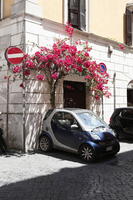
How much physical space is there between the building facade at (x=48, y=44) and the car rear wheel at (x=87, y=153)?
7.82 feet

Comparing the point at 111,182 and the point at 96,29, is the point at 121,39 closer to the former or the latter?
the point at 96,29

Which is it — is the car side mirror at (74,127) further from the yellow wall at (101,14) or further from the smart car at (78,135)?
the yellow wall at (101,14)

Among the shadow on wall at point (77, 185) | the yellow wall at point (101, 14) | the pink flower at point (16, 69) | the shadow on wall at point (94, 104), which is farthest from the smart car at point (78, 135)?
the yellow wall at point (101, 14)

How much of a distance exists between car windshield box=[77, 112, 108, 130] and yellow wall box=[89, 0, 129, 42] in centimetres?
566

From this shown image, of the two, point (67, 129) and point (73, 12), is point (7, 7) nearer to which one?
point (73, 12)

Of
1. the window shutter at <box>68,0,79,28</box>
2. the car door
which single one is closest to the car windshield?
the car door

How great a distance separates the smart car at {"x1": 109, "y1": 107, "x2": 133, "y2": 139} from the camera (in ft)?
35.3

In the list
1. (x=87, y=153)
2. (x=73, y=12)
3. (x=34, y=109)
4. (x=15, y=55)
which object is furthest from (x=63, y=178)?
(x=73, y=12)

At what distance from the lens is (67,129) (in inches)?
321

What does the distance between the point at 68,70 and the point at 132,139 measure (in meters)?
4.41

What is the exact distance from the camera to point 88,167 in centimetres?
702

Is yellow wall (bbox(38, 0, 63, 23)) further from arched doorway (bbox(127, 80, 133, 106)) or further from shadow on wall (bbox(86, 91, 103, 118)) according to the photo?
arched doorway (bbox(127, 80, 133, 106))

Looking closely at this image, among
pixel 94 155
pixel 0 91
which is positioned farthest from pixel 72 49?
pixel 94 155

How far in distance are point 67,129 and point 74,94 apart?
395cm
